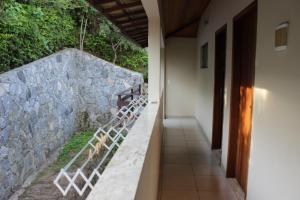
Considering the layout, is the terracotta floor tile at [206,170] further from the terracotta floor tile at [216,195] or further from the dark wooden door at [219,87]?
the dark wooden door at [219,87]

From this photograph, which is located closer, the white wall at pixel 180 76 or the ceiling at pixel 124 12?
the ceiling at pixel 124 12

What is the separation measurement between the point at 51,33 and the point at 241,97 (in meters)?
5.38

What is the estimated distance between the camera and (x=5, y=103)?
Result: 3.67 meters

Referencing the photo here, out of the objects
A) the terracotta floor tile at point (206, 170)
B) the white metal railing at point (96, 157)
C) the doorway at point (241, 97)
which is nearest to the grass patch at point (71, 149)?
the white metal railing at point (96, 157)

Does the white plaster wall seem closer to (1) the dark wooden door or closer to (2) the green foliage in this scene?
(1) the dark wooden door

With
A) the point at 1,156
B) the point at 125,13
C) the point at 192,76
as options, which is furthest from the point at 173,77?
the point at 1,156

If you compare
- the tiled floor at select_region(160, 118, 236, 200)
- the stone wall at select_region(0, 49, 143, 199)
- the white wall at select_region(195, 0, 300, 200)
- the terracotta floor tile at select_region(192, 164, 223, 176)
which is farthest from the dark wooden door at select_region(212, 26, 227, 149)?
the stone wall at select_region(0, 49, 143, 199)

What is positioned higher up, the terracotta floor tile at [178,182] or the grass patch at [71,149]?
the terracotta floor tile at [178,182]

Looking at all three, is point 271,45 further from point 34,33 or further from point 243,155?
point 34,33

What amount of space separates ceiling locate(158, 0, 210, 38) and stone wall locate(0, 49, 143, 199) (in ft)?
5.77

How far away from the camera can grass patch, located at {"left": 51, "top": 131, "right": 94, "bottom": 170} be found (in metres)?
4.87

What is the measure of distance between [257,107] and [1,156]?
3257mm

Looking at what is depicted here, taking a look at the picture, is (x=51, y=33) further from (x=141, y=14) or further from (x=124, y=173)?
(x=124, y=173)

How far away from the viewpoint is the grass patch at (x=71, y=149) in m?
4.87
